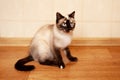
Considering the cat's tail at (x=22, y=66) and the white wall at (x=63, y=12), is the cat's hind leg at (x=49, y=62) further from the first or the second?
the white wall at (x=63, y=12)

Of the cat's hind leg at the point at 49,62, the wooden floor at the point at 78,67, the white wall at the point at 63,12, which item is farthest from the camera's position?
the white wall at the point at 63,12

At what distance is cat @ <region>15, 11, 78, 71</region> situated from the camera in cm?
123

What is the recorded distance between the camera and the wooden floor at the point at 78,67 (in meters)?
1.16

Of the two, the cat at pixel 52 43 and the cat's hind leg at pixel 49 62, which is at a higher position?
the cat at pixel 52 43

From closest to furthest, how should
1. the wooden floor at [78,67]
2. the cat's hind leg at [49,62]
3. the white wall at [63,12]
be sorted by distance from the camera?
the wooden floor at [78,67] → the cat's hind leg at [49,62] → the white wall at [63,12]

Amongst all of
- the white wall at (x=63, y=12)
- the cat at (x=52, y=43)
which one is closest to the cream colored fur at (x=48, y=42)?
the cat at (x=52, y=43)

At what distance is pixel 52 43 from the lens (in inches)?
50.3

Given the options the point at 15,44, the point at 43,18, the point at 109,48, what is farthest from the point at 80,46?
the point at 15,44

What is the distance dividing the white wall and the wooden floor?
0.11m

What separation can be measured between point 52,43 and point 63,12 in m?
0.29

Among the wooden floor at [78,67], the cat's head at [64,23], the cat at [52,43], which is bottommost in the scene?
the wooden floor at [78,67]

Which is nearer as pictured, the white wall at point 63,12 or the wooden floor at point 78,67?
the wooden floor at point 78,67

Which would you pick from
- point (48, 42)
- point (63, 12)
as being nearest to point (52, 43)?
point (48, 42)

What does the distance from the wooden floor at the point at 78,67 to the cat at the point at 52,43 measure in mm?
35
